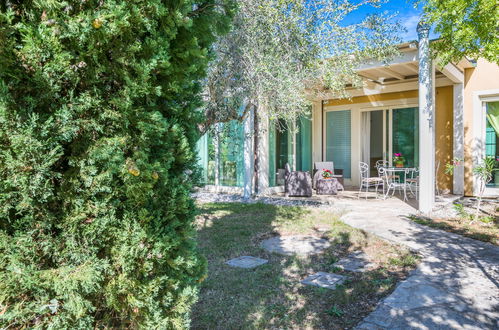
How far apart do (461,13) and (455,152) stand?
555 centimetres

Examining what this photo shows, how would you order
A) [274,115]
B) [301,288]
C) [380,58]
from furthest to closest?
[380,58], [274,115], [301,288]

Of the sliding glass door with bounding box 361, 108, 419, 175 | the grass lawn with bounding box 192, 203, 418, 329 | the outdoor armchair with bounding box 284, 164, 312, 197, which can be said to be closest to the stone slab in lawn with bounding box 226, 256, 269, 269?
the grass lawn with bounding box 192, 203, 418, 329

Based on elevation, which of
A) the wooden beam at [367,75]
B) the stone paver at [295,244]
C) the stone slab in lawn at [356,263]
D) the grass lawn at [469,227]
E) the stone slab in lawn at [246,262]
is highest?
the wooden beam at [367,75]

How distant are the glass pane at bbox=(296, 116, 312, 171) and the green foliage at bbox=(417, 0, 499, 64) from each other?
6203mm

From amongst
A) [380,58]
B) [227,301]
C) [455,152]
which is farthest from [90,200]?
[455,152]

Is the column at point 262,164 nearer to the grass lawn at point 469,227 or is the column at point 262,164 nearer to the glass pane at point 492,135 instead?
the grass lawn at point 469,227

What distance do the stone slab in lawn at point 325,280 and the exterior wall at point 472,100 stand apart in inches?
310

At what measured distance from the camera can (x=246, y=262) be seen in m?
4.04

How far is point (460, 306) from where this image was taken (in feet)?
9.18

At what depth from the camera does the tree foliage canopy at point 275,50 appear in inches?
178

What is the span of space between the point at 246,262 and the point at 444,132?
332 inches

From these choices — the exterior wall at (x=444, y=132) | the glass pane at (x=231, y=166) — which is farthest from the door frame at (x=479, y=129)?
the glass pane at (x=231, y=166)

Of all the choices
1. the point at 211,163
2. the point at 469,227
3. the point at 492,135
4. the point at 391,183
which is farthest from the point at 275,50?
the point at 492,135

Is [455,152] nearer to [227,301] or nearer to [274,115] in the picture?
[274,115]
